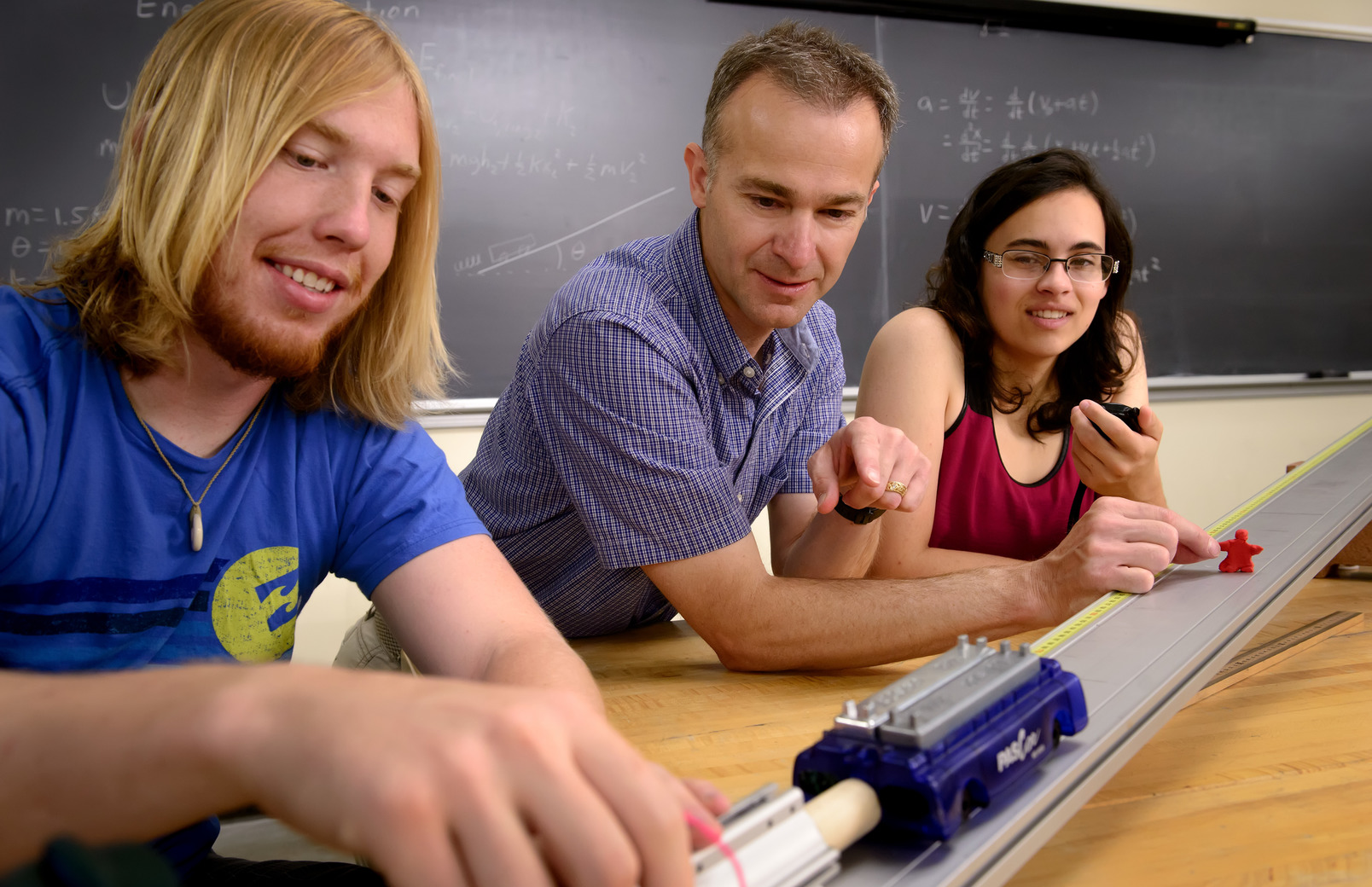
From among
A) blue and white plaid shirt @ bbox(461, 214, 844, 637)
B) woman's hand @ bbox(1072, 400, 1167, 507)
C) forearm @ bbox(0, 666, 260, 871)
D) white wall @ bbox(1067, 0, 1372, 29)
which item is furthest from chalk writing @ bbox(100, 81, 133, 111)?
white wall @ bbox(1067, 0, 1372, 29)

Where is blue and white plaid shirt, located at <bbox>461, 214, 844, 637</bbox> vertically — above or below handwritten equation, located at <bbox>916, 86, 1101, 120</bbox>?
below

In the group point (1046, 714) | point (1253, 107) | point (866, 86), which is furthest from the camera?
point (1253, 107)

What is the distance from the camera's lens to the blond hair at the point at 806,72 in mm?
1417

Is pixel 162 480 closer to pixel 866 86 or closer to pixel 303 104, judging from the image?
pixel 303 104

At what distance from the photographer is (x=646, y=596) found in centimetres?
160

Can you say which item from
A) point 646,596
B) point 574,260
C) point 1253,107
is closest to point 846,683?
point 646,596

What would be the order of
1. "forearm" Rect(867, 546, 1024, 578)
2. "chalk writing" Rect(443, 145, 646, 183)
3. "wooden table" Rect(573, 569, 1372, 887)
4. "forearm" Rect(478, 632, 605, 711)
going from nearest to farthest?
"wooden table" Rect(573, 569, 1372, 887) → "forearm" Rect(478, 632, 605, 711) → "forearm" Rect(867, 546, 1024, 578) → "chalk writing" Rect(443, 145, 646, 183)

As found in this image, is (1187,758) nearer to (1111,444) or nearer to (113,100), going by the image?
(1111,444)

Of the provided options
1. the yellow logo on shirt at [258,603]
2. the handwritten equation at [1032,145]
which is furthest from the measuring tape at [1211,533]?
the handwritten equation at [1032,145]

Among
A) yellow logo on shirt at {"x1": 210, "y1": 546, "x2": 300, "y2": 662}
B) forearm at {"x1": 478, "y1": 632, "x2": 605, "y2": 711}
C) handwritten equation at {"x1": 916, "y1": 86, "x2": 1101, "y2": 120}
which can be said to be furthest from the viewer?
handwritten equation at {"x1": 916, "y1": 86, "x2": 1101, "y2": 120}

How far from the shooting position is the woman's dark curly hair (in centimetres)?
184

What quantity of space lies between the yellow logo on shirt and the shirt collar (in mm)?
719

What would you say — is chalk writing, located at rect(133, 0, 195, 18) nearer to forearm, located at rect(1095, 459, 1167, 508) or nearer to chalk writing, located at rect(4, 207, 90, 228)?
chalk writing, located at rect(4, 207, 90, 228)

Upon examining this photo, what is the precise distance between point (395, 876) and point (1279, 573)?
1.14 m
